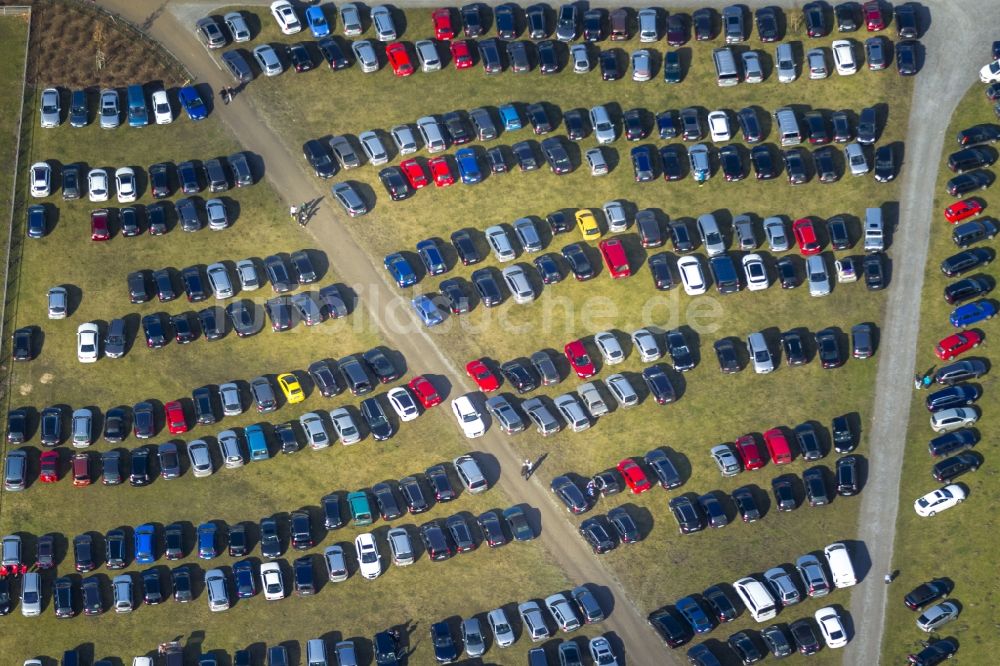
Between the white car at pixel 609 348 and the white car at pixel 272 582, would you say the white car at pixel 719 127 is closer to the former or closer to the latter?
the white car at pixel 609 348

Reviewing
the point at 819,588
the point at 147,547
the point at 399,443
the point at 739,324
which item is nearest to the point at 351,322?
the point at 399,443

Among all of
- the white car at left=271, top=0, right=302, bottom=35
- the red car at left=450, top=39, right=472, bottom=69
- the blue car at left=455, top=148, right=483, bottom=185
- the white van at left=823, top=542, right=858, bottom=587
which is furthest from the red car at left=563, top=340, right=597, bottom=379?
the white car at left=271, top=0, right=302, bottom=35

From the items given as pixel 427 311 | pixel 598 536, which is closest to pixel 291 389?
pixel 427 311

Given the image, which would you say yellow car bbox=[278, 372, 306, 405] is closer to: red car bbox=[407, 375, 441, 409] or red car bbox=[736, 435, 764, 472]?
red car bbox=[407, 375, 441, 409]

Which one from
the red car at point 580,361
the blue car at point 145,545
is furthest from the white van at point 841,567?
the blue car at point 145,545

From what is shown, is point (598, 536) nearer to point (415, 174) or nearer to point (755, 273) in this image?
point (755, 273)

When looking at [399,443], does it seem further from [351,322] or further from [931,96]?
[931,96]
